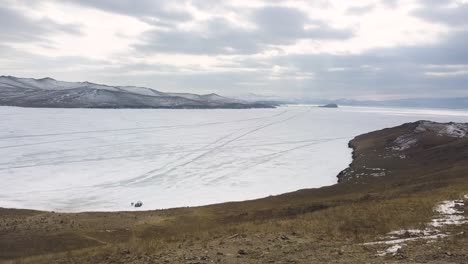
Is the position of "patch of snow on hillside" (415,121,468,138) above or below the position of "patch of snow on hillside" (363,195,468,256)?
above

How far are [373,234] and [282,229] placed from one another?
3.81 m

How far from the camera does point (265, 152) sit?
8112 centimetres

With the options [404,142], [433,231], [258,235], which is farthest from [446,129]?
[258,235]

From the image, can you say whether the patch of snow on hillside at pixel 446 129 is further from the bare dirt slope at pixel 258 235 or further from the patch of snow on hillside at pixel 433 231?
the patch of snow on hillside at pixel 433 231

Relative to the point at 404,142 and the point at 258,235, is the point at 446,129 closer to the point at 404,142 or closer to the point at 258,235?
the point at 404,142

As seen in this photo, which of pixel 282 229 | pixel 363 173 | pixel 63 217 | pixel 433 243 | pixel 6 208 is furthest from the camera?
pixel 363 173

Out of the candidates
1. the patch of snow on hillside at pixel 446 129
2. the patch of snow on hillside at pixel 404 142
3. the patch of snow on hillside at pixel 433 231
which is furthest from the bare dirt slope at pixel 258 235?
the patch of snow on hillside at pixel 446 129

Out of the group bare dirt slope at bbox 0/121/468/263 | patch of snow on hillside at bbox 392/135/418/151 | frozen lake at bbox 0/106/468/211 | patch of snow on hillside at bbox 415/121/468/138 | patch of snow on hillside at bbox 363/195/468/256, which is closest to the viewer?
→ bare dirt slope at bbox 0/121/468/263

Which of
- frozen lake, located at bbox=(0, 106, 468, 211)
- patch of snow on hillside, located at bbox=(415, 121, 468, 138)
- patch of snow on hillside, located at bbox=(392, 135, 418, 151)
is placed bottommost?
frozen lake, located at bbox=(0, 106, 468, 211)

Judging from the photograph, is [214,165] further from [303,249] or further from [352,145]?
[303,249]

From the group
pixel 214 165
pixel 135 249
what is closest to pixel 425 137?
pixel 214 165

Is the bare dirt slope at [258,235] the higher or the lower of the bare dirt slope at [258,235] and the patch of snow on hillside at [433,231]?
the lower

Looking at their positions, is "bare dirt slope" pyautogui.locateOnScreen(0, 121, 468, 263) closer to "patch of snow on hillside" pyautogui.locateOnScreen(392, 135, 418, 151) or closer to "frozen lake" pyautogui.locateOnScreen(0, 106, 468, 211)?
"frozen lake" pyautogui.locateOnScreen(0, 106, 468, 211)

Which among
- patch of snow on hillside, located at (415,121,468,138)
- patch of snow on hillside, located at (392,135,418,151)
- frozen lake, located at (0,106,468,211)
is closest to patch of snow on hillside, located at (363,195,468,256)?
frozen lake, located at (0,106,468,211)
